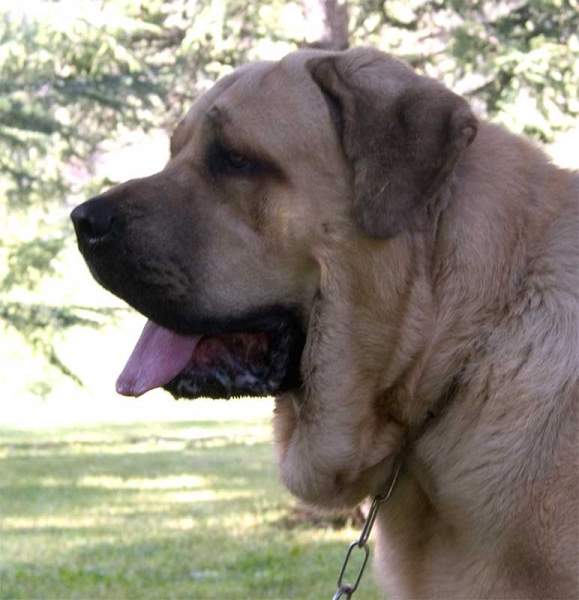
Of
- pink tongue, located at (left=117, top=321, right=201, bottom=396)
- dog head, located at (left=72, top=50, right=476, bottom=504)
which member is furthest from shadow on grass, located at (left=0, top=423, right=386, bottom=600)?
dog head, located at (left=72, top=50, right=476, bottom=504)

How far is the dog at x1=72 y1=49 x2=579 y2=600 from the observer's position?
297cm

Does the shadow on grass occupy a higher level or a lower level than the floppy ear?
lower

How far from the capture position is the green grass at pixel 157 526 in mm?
7332

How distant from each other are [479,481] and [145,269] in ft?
3.53

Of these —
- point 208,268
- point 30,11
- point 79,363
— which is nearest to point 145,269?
point 208,268

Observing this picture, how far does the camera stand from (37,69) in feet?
40.9

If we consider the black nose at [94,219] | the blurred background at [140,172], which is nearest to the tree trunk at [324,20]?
the blurred background at [140,172]

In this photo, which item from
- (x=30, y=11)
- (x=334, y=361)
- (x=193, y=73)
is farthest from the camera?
(x=193, y=73)

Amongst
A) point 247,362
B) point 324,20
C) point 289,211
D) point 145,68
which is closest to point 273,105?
point 289,211

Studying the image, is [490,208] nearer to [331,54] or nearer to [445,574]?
[331,54]

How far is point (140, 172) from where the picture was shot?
16.0 metres

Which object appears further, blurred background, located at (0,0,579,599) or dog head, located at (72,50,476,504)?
blurred background, located at (0,0,579,599)

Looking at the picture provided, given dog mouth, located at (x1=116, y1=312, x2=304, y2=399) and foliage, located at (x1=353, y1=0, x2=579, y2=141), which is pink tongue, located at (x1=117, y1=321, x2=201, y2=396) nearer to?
dog mouth, located at (x1=116, y1=312, x2=304, y2=399)

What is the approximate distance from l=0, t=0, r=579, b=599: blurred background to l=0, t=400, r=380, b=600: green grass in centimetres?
3
